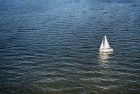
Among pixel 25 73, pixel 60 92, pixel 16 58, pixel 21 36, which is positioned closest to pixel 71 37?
pixel 21 36

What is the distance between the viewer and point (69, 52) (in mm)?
68188

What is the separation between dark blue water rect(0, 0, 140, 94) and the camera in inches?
2082

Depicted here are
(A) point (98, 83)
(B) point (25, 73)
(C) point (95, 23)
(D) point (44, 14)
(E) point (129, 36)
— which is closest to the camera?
(A) point (98, 83)

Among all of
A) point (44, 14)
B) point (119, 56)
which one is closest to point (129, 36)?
point (119, 56)

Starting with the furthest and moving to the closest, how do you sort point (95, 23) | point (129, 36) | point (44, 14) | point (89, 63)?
point (44, 14), point (95, 23), point (129, 36), point (89, 63)

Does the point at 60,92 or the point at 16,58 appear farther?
the point at 16,58

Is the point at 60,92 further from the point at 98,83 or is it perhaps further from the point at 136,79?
the point at 136,79

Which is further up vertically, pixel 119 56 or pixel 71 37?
pixel 71 37

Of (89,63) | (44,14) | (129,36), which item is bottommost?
(89,63)

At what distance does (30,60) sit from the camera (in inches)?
2512

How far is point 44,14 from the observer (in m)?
110

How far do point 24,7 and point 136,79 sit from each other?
276 ft

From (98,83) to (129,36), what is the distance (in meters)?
28.9

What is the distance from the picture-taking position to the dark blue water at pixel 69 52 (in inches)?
2082
